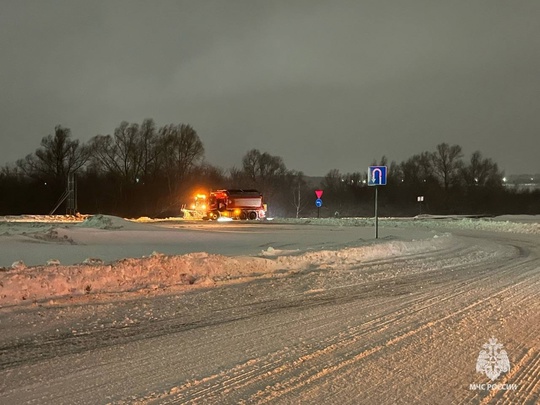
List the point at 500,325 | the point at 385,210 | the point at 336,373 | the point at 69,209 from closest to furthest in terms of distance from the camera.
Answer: the point at 336,373, the point at 500,325, the point at 69,209, the point at 385,210

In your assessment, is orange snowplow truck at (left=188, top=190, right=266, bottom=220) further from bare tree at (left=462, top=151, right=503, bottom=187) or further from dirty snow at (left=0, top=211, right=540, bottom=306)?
bare tree at (left=462, top=151, right=503, bottom=187)

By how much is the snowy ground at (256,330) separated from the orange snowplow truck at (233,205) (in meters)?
38.1

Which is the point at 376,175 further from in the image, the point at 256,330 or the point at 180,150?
the point at 180,150

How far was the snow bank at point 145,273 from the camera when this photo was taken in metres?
10.7

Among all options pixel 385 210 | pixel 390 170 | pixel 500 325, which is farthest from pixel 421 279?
pixel 390 170

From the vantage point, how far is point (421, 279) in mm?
14211

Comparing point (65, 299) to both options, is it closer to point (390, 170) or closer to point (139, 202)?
point (139, 202)

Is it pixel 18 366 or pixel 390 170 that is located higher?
pixel 390 170

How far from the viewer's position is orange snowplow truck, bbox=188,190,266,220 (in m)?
54.9

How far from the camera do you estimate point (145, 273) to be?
1303 centimetres

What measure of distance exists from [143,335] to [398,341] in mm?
3715

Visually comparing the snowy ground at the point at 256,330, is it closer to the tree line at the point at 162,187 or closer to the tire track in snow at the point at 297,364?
the tire track in snow at the point at 297,364

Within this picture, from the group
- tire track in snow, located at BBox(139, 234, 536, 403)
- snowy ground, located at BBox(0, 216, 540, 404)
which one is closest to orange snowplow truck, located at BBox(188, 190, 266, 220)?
snowy ground, located at BBox(0, 216, 540, 404)

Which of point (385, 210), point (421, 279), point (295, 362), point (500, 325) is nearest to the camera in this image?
point (295, 362)
